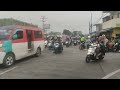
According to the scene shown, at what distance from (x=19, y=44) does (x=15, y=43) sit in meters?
0.42

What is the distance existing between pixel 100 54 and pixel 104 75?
4.01m

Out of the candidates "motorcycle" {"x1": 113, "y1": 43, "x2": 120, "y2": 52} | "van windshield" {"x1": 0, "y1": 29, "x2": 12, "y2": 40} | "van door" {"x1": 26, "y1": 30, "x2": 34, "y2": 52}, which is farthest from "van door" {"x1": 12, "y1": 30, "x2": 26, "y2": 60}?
"motorcycle" {"x1": 113, "y1": 43, "x2": 120, "y2": 52}

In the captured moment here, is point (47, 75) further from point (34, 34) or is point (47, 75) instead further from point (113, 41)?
point (113, 41)

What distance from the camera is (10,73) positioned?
8.21 metres

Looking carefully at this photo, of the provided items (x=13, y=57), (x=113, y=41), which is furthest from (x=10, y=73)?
(x=113, y=41)

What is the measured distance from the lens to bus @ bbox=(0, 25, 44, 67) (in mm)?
9367

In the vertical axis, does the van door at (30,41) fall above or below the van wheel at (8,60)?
above

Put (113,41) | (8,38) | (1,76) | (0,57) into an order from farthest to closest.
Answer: (113,41), (8,38), (0,57), (1,76)

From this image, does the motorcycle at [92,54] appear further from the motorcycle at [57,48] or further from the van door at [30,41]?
the motorcycle at [57,48]

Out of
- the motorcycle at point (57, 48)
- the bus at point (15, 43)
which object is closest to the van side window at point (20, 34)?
the bus at point (15, 43)

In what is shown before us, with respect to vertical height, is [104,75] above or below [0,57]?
below

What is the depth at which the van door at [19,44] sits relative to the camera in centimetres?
1015

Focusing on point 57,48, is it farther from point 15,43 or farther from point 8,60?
point 8,60

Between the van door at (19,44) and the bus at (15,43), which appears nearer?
the bus at (15,43)
